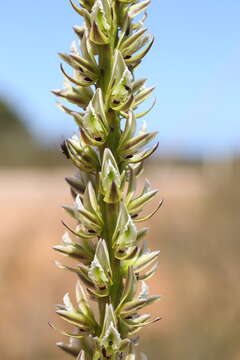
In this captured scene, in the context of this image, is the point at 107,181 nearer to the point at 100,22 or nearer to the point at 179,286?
the point at 100,22

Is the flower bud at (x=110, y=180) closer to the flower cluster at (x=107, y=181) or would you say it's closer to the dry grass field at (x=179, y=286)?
the flower cluster at (x=107, y=181)

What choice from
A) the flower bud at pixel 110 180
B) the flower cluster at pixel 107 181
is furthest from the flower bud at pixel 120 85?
the flower bud at pixel 110 180

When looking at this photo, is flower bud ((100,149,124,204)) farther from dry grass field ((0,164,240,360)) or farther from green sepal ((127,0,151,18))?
dry grass field ((0,164,240,360))

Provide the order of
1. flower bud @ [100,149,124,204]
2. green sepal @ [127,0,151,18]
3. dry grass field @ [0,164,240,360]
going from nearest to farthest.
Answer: flower bud @ [100,149,124,204] < green sepal @ [127,0,151,18] < dry grass field @ [0,164,240,360]

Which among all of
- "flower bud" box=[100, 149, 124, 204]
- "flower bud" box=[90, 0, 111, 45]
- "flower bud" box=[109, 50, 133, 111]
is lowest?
"flower bud" box=[100, 149, 124, 204]

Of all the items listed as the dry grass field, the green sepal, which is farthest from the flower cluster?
the dry grass field

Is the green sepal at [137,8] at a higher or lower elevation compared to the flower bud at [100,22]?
higher
